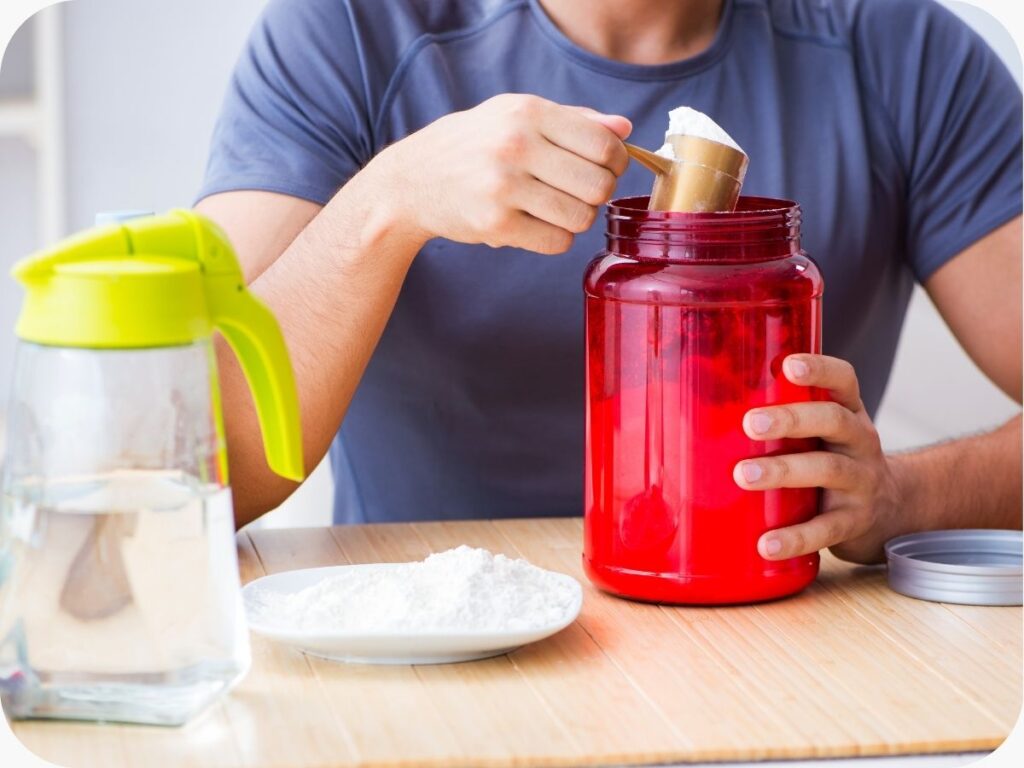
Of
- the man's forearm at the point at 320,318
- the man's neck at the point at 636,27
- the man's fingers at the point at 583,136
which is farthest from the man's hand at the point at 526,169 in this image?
the man's neck at the point at 636,27

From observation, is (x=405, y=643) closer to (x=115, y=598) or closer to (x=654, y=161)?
(x=115, y=598)

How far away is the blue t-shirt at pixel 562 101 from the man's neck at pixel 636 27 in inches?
0.8

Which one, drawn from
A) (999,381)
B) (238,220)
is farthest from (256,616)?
(999,381)

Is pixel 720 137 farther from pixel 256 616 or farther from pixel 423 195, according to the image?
pixel 256 616

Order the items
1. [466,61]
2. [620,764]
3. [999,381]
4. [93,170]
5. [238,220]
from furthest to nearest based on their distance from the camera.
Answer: [93,170] → [999,381] → [466,61] → [238,220] → [620,764]

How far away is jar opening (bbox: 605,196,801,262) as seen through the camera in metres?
0.97

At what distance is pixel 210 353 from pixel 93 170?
2.49 m

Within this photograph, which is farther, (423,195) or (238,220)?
(238,220)

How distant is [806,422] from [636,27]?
0.66 m

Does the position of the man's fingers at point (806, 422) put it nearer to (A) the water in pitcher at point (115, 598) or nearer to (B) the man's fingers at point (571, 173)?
(B) the man's fingers at point (571, 173)

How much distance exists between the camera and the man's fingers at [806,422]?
0.97 metres

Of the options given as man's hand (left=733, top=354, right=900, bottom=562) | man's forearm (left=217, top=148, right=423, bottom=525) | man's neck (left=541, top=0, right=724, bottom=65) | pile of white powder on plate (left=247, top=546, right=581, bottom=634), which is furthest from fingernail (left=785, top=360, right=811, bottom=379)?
man's neck (left=541, top=0, right=724, bottom=65)

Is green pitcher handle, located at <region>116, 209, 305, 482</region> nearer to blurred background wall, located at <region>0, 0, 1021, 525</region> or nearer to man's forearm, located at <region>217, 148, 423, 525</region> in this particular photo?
man's forearm, located at <region>217, 148, 423, 525</region>

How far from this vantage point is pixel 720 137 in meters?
0.99
